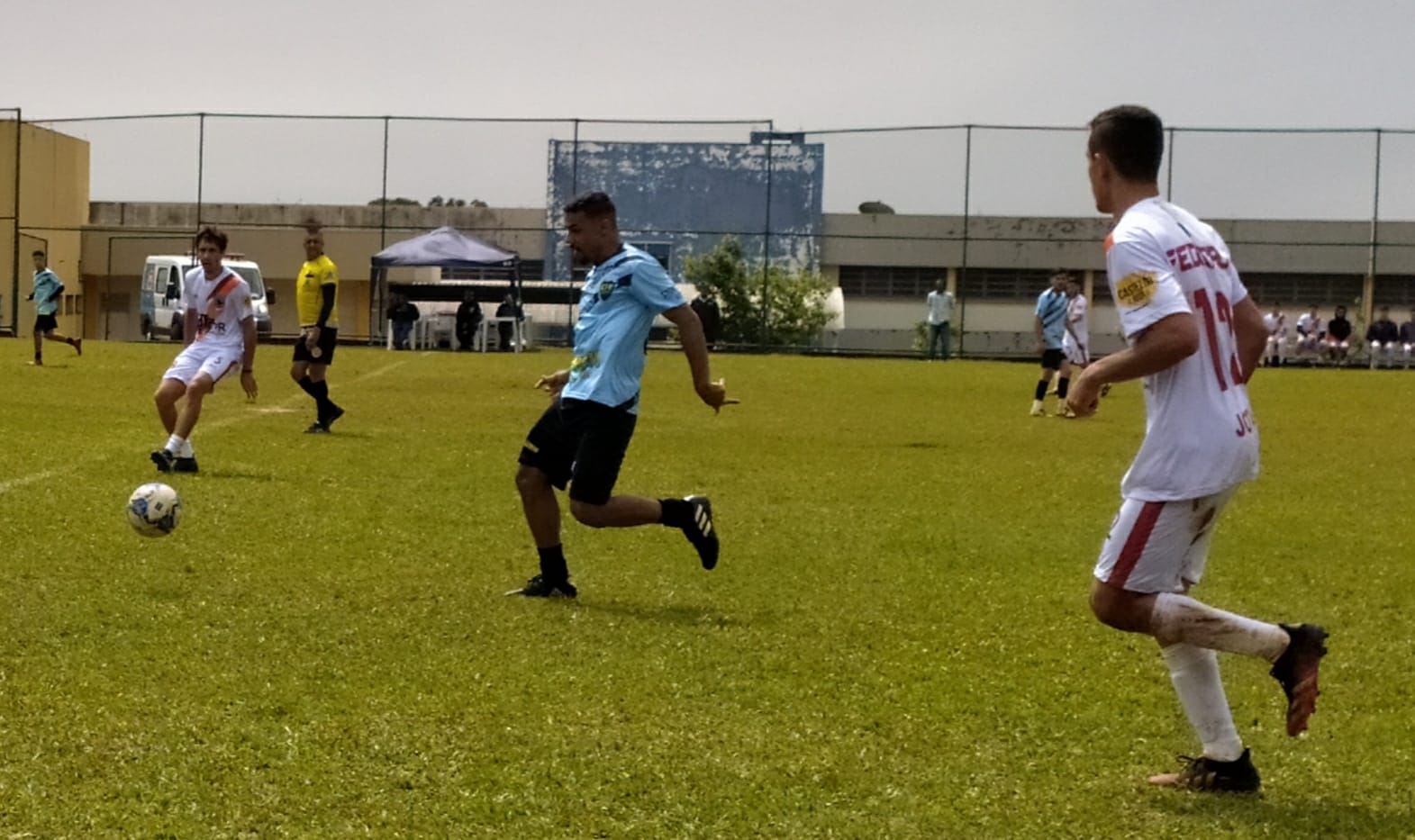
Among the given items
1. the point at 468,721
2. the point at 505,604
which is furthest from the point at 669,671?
the point at 505,604

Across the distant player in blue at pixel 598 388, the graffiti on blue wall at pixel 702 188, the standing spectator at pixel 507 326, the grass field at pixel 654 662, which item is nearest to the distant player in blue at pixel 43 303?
the standing spectator at pixel 507 326

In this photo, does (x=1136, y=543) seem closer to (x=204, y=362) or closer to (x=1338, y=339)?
(x=204, y=362)

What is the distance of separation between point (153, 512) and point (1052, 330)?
15.6m

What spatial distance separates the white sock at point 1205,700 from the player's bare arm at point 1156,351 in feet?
2.96

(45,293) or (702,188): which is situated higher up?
(702,188)

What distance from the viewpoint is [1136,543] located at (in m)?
4.84

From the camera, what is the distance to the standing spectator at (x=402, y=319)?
1559 inches

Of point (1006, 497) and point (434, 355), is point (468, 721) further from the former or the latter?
point (434, 355)

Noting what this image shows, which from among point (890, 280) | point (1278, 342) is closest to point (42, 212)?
point (890, 280)

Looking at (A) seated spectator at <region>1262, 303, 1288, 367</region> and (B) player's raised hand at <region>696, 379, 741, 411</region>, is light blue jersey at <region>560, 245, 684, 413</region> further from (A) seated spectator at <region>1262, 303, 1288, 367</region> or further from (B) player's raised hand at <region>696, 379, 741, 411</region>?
(A) seated spectator at <region>1262, 303, 1288, 367</region>

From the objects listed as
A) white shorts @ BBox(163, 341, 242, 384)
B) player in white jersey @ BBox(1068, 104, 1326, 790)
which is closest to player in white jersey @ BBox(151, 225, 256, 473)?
white shorts @ BBox(163, 341, 242, 384)

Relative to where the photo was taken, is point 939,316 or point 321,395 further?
point 939,316

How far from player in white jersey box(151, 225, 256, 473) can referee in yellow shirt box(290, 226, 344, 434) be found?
3.03 metres

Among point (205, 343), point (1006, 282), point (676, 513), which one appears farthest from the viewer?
point (1006, 282)
